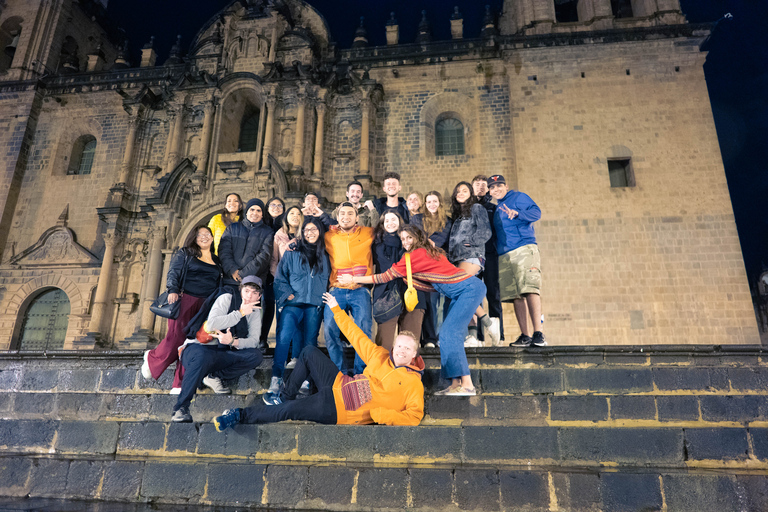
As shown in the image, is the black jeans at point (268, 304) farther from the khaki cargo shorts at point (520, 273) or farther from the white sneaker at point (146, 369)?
the khaki cargo shorts at point (520, 273)

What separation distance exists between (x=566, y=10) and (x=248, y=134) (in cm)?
1225

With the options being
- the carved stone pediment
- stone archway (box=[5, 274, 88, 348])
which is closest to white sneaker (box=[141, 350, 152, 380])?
stone archway (box=[5, 274, 88, 348])

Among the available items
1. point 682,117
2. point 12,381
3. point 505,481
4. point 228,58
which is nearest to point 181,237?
point 228,58

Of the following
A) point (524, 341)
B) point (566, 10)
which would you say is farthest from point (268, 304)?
point (566, 10)

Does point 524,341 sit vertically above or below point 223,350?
above

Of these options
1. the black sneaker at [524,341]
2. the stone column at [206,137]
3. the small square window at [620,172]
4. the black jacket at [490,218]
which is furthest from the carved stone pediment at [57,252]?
the small square window at [620,172]

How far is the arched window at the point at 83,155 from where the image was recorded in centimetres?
1645

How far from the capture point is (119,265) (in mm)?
14203

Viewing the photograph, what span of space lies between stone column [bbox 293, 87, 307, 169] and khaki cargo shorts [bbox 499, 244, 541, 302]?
961 cm

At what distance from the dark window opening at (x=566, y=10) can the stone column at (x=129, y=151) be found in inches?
595

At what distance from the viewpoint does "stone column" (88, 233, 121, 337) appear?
13.5 m

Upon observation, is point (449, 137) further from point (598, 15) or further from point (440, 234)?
point (440, 234)

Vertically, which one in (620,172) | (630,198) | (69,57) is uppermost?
(69,57)

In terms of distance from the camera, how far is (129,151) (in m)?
15.2
